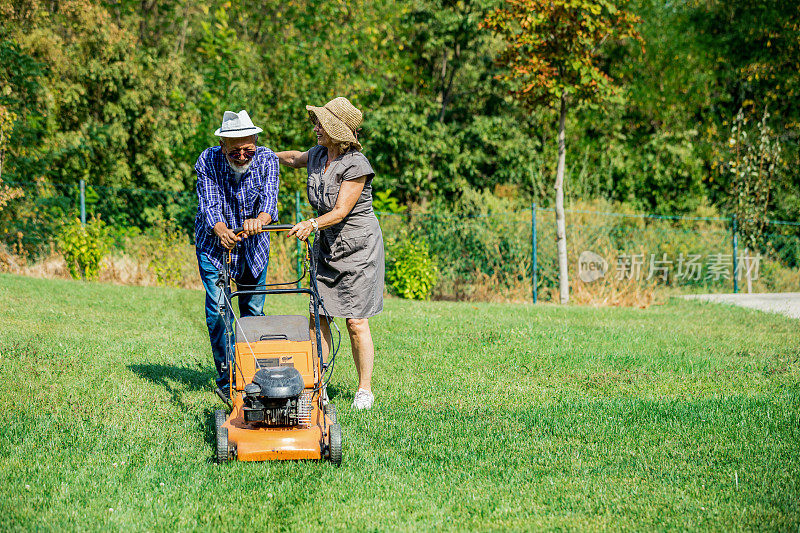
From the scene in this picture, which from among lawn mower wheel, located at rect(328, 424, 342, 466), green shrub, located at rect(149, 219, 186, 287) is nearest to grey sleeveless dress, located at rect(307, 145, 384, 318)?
lawn mower wheel, located at rect(328, 424, 342, 466)

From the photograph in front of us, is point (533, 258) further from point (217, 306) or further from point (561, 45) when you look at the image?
point (217, 306)

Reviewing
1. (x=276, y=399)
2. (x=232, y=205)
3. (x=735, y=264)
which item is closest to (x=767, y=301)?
(x=735, y=264)

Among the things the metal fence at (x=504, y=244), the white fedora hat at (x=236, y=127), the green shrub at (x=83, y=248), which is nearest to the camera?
the white fedora hat at (x=236, y=127)

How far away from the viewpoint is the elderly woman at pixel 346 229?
16.3 feet

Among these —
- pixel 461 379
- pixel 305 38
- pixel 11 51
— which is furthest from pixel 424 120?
pixel 461 379

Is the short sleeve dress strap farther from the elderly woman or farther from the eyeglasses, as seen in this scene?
the eyeglasses

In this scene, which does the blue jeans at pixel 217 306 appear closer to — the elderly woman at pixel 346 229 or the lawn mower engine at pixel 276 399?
the elderly woman at pixel 346 229

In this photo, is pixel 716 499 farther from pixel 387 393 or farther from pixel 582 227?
pixel 582 227

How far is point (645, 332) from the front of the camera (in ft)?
27.6

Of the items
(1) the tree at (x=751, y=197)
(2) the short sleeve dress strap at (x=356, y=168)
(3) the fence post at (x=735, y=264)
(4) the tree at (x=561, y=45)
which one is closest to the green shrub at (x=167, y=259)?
(4) the tree at (x=561, y=45)

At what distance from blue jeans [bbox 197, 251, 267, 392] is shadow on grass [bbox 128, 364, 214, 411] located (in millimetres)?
413

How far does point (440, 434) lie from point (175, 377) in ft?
7.64

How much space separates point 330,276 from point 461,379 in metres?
1.66

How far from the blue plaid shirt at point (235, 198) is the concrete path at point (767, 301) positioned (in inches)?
301
